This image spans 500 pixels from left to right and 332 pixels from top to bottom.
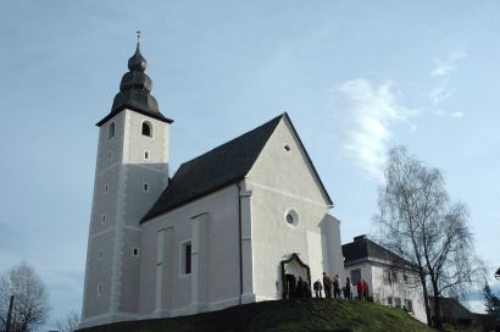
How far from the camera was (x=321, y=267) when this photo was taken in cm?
3017

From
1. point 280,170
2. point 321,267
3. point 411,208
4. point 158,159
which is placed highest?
point 158,159

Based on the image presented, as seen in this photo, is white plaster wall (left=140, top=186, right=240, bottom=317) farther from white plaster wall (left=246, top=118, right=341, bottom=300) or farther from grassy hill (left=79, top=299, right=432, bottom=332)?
grassy hill (left=79, top=299, right=432, bottom=332)

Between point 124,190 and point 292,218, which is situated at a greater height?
point 124,190

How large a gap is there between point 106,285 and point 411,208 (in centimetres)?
1825

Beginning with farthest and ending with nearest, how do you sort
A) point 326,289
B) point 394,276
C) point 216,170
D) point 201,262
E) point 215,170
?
point 215,170 → point 216,170 → point 394,276 → point 201,262 → point 326,289

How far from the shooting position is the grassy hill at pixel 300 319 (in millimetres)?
20703

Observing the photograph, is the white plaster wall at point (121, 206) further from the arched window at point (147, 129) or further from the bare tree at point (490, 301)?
the bare tree at point (490, 301)

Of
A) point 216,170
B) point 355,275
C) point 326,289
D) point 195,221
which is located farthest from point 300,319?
point 355,275

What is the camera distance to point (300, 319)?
68.8ft

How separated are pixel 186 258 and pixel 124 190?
278 inches

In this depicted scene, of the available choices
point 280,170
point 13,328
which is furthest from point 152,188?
point 13,328

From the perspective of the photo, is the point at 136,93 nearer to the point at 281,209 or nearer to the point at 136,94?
the point at 136,94

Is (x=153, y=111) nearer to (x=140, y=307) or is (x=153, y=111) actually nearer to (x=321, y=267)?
(x=140, y=307)

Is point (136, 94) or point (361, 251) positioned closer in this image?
point (136, 94)
